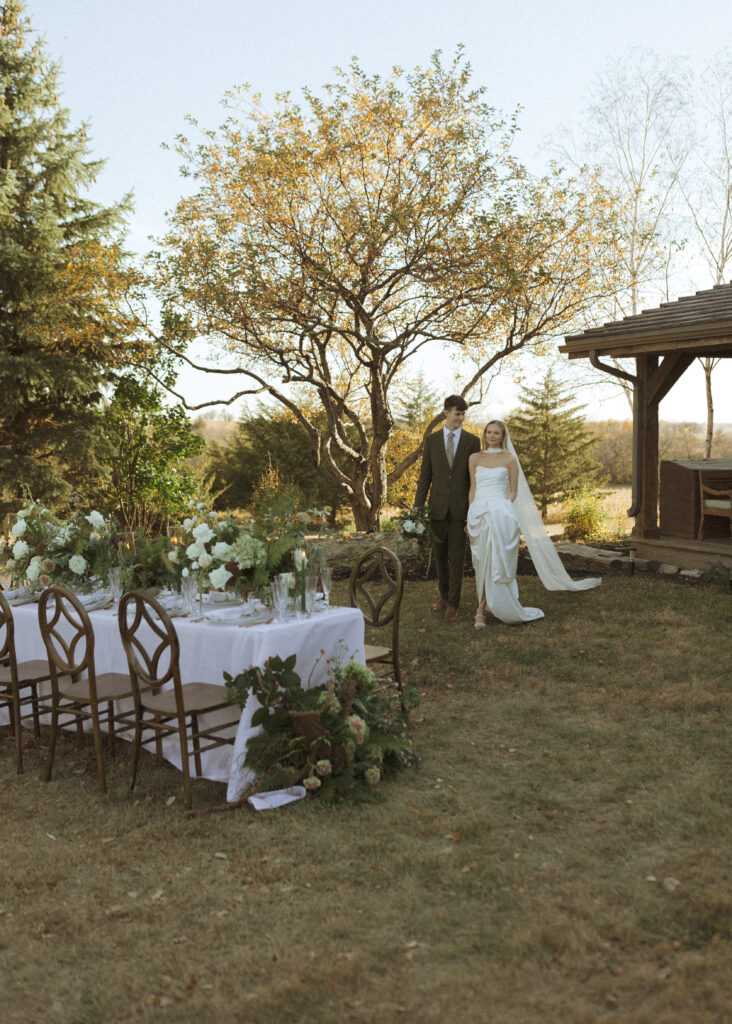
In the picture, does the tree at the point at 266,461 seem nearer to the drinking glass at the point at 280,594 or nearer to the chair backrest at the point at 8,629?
the chair backrest at the point at 8,629

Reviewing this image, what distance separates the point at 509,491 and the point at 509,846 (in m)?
4.80

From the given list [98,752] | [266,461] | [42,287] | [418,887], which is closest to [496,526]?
[98,752]

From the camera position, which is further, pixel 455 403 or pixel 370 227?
pixel 370 227

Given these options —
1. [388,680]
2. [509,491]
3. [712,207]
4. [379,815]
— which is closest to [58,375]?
[509,491]

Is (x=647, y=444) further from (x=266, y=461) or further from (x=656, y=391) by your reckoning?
(x=266, y=461)

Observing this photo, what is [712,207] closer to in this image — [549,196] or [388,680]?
[549,196]

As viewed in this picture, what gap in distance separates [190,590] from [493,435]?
4024 mm

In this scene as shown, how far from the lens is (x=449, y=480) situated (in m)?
8.25

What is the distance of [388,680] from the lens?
5.77 meters

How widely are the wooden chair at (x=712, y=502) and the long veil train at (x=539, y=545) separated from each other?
1799mm

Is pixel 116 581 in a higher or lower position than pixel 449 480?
lower

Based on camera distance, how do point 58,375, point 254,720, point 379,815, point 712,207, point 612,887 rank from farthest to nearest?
point 712,207
point 58,375
point 254,720
point 379,815
point 612,887

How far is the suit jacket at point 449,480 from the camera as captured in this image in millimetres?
8211

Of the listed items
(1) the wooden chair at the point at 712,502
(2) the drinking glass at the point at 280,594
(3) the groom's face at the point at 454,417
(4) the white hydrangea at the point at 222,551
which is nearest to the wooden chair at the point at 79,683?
(4) the white hydrangea at the point at 222,551
